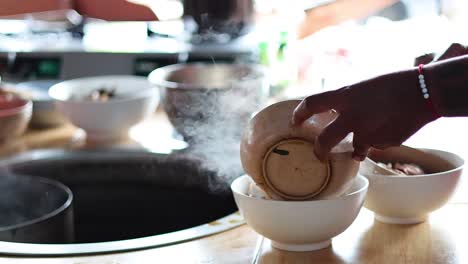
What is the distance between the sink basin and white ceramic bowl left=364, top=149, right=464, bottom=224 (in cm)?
53

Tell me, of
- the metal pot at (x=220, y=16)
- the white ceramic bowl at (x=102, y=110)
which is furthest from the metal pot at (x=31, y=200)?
the metal pot at (x=220, y=16)

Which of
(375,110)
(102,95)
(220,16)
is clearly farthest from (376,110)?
(220,16)

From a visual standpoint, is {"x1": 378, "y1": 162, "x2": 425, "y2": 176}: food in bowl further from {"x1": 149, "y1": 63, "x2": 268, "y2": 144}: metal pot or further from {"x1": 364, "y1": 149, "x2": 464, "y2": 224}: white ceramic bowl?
{"x1": 149, "y1": 63, "x2": 268, "y2": 144}: metal pot

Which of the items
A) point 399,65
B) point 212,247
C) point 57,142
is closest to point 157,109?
point 57,142

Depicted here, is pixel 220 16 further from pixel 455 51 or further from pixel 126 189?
pixel 455 51

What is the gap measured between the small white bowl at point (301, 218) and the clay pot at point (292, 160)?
1.1 inches

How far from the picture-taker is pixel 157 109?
221cm

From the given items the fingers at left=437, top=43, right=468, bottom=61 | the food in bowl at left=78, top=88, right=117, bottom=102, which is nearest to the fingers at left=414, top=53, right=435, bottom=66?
the fingers at left=437, top=43, right=468, bottom=61

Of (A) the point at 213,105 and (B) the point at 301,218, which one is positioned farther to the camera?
(A) the point at 213,105

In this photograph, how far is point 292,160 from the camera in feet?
3.80

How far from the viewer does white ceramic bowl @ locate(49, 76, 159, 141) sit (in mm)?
1849

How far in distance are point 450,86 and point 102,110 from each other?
103cm

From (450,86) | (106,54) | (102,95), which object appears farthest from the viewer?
(106,54)

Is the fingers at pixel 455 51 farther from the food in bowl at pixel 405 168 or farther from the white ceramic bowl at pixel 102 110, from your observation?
the white ceramic bowl at pixel 102 110
